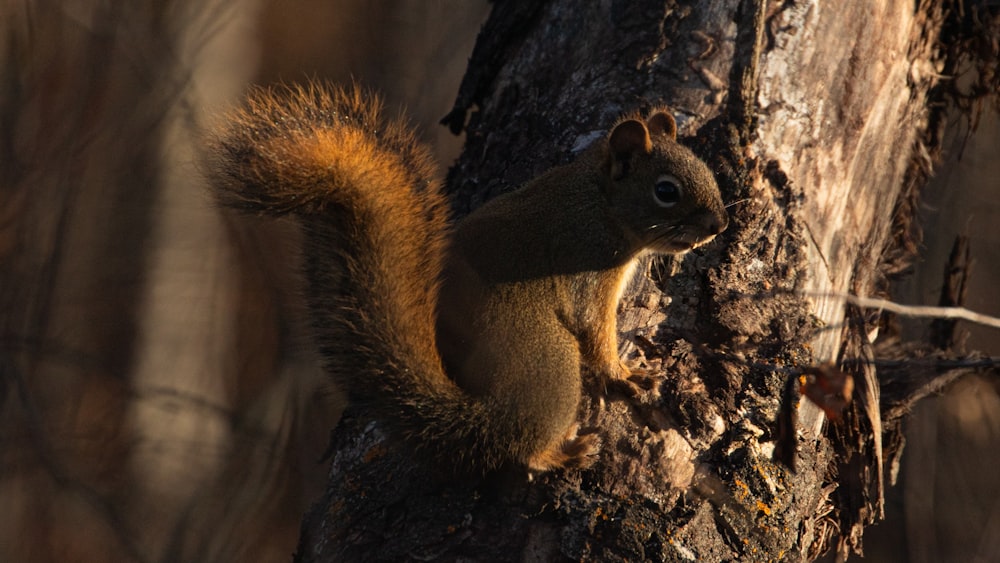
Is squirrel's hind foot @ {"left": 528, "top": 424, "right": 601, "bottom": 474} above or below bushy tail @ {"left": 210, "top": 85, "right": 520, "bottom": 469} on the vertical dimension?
below

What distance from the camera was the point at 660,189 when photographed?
269 cm

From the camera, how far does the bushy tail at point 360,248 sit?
207 centimetres

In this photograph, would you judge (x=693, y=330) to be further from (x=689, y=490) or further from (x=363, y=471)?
(x=363, y=471)

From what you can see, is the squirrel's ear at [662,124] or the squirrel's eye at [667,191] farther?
the squirrel's ear at [662,124]

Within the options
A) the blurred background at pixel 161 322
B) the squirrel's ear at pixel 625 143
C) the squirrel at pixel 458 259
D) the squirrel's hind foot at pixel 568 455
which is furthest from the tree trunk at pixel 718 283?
the blurred background at pixel 161 322

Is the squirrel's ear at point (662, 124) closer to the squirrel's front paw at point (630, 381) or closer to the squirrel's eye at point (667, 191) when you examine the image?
the squirrel's eye at point (667, 191)

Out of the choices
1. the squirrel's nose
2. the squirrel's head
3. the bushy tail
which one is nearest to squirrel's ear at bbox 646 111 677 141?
the squirrel's head

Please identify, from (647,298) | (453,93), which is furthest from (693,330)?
(453,93)

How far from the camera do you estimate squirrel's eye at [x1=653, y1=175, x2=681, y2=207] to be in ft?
8.73

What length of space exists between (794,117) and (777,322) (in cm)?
73

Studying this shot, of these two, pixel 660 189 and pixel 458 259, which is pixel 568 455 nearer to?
pixel 458 259

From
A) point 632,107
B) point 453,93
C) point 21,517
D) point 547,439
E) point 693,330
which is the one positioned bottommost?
point 21,517

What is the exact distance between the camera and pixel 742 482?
236cm

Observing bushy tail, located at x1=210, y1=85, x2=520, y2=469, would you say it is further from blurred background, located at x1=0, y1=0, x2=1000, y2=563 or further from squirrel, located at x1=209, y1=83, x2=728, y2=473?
blurred background, located at x1=0, y1=0, x2=1000, y2=563
